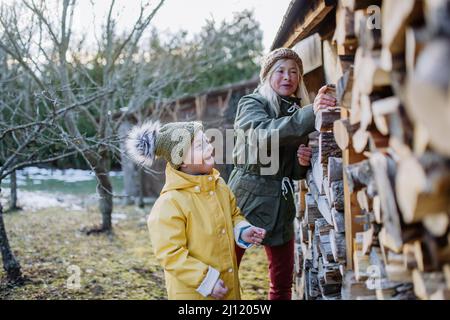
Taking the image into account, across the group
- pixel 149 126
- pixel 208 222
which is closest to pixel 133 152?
pixel 149 126

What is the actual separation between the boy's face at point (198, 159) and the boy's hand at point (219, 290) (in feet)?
1.95

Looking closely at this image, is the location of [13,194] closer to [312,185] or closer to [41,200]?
[41,200]

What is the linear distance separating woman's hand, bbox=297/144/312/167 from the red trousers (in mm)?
550

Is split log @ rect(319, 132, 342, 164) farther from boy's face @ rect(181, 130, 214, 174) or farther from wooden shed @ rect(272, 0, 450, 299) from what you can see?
boy's face @ rect(181, 130, 214, 174)

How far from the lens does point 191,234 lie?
2.36 metres

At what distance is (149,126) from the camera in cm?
266

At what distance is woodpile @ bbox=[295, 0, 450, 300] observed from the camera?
1084mm

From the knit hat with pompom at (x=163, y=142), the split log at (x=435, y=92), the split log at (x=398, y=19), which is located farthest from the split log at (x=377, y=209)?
the knit hat with pompom at (x=163, y=142)

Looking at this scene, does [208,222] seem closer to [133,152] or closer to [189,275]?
[189,275]

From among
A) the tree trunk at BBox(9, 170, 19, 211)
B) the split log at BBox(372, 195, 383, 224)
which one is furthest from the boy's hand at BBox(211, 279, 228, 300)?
the tree trunk at BBox(9, 170, 19, 211)

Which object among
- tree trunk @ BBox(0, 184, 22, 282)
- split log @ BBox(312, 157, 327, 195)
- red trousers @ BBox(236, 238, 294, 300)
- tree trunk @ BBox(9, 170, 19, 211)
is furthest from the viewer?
tree trunk @ BBox(9, 170, 19, 211)

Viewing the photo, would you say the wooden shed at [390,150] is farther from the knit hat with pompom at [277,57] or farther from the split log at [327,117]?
the knit hat with pompom at [277,57]

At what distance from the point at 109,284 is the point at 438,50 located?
4206 millimetres

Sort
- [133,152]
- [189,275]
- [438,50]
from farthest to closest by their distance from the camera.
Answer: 1. [133,152]
2. [189,275]
3. [438,50]
